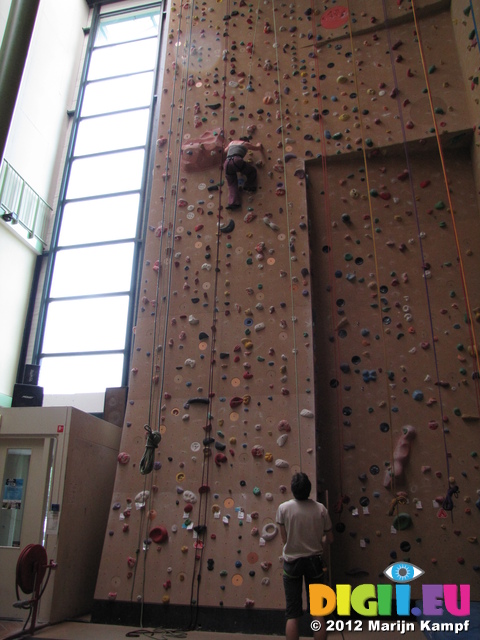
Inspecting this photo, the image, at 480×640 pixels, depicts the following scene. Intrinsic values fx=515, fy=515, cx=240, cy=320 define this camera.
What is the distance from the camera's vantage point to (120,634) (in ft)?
10.8

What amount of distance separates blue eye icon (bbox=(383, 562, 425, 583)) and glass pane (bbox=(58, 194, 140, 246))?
4.55 metres

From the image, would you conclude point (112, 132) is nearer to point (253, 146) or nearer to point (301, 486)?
point (253, 146)

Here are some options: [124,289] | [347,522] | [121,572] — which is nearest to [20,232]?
[124,289]

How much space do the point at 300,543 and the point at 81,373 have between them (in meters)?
4.03

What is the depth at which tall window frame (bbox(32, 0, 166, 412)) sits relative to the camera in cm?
596

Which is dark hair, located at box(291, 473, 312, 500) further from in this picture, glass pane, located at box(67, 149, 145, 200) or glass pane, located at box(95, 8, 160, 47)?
glass pane, located at box(95, 8, 160, 47)

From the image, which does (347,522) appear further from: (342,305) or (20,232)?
(20,232)

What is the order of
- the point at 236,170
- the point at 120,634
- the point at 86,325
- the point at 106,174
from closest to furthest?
the point at 120,634
the point at 236,170
the point at 86,325
the point at 106,174

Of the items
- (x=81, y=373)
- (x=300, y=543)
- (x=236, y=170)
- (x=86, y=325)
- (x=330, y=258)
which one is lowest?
(x=300, y=543)

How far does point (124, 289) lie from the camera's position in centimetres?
609

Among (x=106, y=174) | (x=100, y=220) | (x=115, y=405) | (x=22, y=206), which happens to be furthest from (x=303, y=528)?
(x=106, y=174)

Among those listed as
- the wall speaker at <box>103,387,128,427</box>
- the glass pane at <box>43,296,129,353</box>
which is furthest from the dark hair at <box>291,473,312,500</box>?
the glass pane at <box>43,296,129,353</box>

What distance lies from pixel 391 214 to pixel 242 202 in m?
1.39

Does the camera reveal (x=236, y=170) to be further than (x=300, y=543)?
Yes
